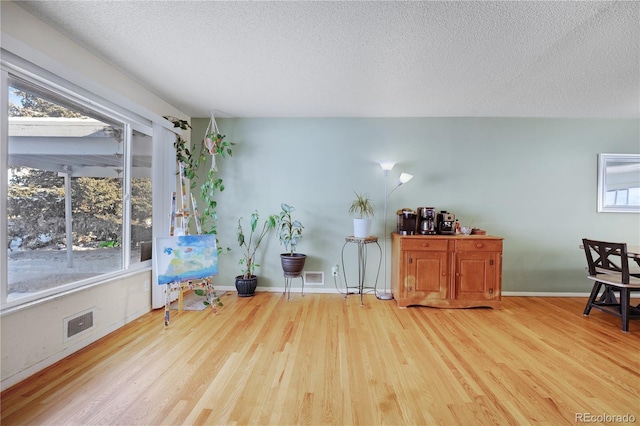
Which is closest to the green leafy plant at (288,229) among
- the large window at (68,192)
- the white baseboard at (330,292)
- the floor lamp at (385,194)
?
the white baseboard at (330,292)

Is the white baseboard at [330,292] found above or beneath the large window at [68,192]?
beneath

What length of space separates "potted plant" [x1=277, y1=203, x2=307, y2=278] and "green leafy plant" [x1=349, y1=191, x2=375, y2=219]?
2.51ft

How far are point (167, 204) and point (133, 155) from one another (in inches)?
24.4

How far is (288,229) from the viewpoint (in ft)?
12.0

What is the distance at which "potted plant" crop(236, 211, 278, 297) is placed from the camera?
3.52 metres

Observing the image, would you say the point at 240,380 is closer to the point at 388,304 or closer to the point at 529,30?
the point at 388,304

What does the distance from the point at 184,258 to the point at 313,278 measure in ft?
5.60

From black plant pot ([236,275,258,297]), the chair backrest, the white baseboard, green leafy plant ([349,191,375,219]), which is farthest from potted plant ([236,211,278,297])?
the chair backrest

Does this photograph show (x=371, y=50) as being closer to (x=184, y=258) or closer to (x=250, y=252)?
(x=184, y=258)

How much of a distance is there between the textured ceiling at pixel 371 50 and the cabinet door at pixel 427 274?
1.83 m

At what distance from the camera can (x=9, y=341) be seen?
65.8 inches

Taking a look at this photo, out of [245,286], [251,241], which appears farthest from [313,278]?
[251,241]

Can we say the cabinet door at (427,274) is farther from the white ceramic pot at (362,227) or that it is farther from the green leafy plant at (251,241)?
the green leafy plant at (251,241)

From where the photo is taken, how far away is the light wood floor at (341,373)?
1494 mm
